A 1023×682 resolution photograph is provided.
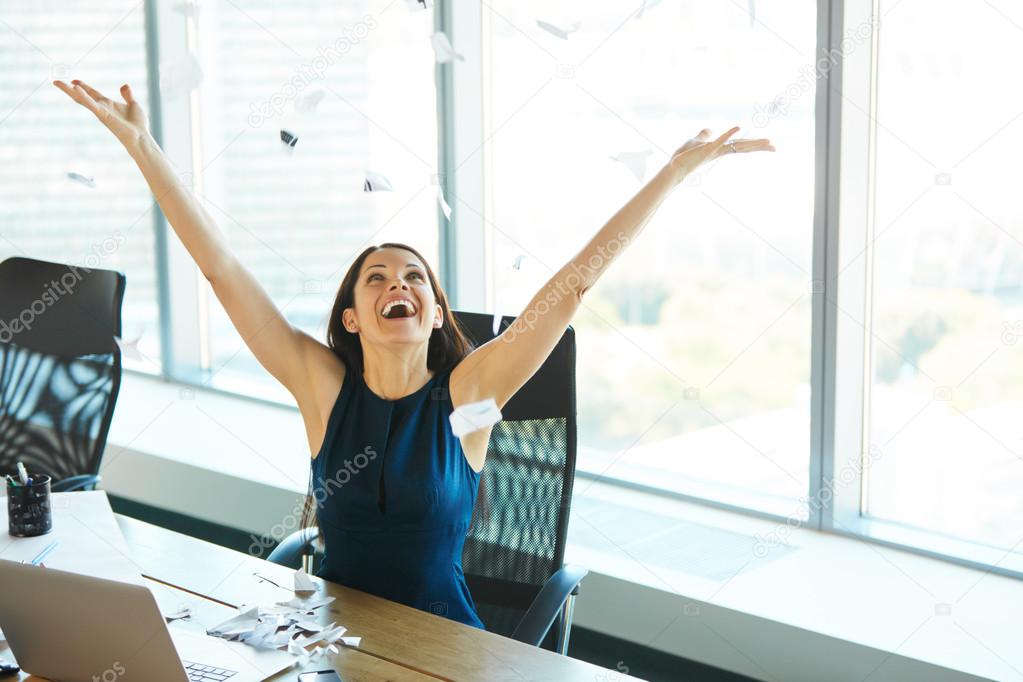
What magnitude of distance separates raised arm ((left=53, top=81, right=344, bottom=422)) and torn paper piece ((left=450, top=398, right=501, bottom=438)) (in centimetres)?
26

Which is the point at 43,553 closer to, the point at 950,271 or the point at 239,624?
the point at 239,624

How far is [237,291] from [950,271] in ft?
5.78

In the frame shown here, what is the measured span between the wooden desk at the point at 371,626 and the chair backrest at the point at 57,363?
0.71m

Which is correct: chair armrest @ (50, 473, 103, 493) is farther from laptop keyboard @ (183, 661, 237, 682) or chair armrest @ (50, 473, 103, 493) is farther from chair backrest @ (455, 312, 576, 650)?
laptop keyboard @ (183, 661, 237, 682)

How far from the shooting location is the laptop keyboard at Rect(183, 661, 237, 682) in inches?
64.6

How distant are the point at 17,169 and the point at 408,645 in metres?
4.35

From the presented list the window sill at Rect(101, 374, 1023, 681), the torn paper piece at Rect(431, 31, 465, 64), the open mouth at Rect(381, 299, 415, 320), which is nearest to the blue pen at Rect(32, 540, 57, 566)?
the open mouth at Rect(381, 299, 415, 320)

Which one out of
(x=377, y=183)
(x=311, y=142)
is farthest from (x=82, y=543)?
(x=311, y=142)

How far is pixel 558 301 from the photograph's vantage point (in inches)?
84.9

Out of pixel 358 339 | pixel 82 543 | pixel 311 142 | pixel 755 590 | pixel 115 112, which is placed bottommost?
pixel 755 590

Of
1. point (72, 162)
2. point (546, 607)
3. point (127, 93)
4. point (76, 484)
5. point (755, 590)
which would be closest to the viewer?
point (546, 607)

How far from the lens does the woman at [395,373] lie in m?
2.11

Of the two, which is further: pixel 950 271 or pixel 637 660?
pixel 637 660

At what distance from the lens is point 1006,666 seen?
2414 millimetres
